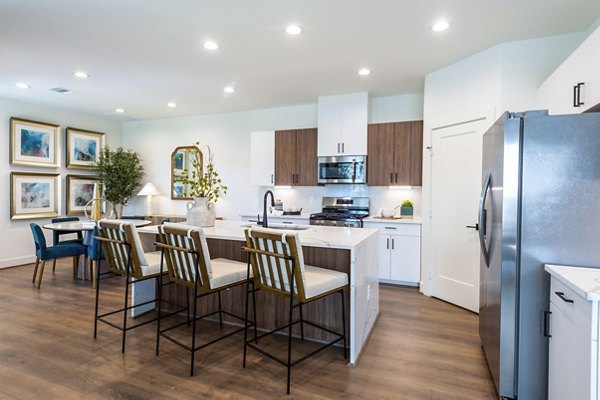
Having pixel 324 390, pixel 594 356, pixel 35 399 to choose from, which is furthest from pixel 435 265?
pixel 35 399

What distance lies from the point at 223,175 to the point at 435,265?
13.4ft

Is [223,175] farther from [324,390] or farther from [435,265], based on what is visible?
[324,390]

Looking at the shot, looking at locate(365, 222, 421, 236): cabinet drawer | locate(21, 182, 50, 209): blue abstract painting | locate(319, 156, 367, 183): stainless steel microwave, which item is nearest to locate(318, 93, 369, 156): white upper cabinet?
locate(319, 156, 367, 183): stainless steel microwave

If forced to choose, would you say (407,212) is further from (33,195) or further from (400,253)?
(33,195)

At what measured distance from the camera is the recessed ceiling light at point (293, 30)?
3.01 m

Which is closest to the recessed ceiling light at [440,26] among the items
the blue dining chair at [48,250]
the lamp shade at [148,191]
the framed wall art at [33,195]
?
the blue dining chair at [48,250]

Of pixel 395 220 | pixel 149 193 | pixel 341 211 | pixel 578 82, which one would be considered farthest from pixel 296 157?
pixel 578 82

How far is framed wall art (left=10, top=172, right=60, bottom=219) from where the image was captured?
5.48m

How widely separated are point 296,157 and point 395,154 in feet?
5.02

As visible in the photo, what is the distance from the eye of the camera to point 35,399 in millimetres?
2062

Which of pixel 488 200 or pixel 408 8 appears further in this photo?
pixel 408 8

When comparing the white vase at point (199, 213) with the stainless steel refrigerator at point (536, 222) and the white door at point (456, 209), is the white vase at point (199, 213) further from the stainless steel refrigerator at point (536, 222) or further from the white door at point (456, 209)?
the white door at point (456, 209)

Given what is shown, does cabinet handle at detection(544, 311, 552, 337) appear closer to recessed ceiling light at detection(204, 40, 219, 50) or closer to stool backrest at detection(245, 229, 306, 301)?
stool backrest at detection(245, 229, 306, 301)

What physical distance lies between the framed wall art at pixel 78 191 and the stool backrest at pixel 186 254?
4.85 meters
